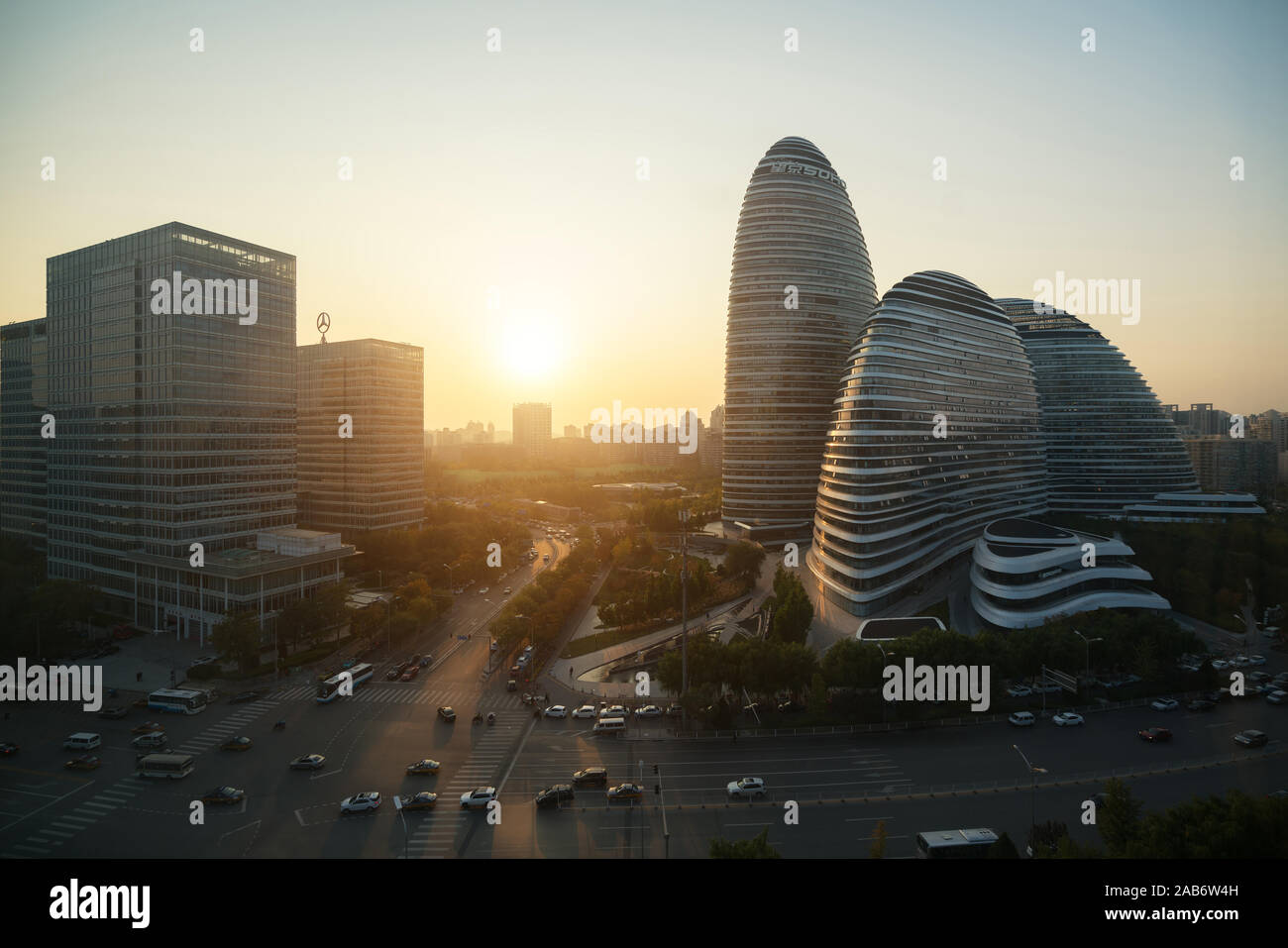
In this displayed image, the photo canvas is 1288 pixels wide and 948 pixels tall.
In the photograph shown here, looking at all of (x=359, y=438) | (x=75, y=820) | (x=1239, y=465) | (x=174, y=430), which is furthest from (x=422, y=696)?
(x=1239, y=465)

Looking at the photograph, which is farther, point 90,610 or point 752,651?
point 90,610

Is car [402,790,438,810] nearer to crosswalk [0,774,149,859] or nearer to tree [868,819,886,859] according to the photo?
crosswalk [0,774,149,859]

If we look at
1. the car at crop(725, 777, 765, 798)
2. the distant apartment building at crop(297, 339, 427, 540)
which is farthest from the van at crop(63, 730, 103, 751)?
the distant apartment building at crop(297, 339, 427, 540)

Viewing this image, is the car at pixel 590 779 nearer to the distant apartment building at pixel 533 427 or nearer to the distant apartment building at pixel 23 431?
the distant apartment building at pixel 23 431

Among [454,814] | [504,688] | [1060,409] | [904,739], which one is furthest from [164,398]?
[1060,409]
